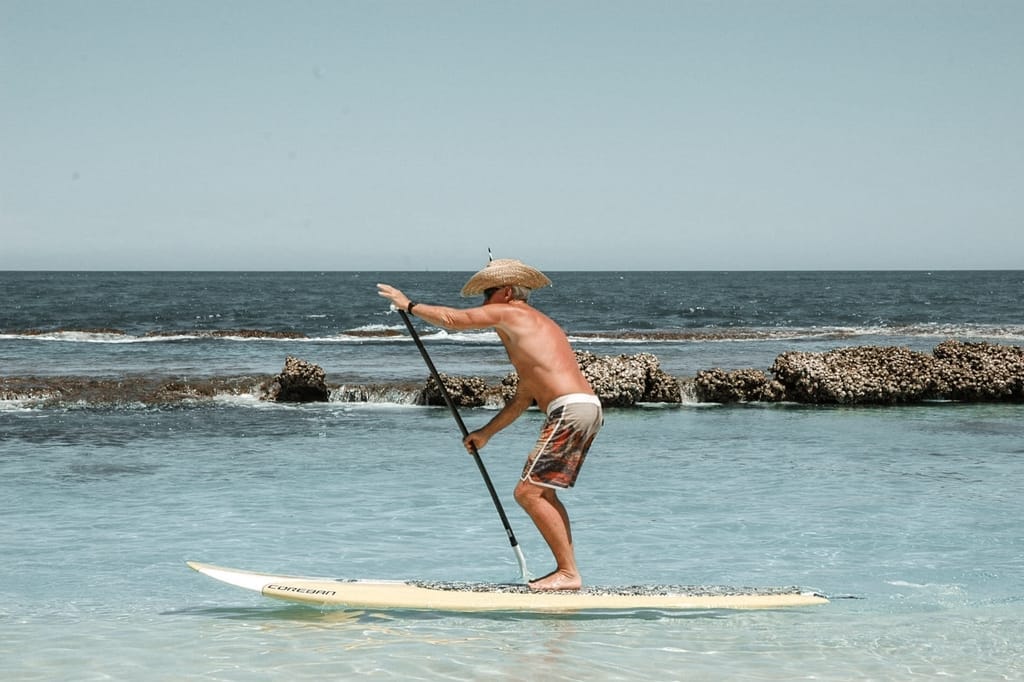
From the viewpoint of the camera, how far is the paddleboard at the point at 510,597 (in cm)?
662

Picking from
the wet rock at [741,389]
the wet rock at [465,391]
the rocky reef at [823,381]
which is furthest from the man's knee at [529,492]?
the wet rock at [741,389]

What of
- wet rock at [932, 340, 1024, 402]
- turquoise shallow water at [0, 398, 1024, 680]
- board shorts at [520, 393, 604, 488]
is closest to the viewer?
turquoise shallow water at [0, 398, 1024, 680]

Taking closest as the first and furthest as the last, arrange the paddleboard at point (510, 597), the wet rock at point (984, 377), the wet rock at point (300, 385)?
the paddleboard at point (510, 597)
the wet rock at point (984, 377)
the wet rock at point (300, 385)

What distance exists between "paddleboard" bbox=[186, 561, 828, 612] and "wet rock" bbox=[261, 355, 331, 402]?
41.1 feet

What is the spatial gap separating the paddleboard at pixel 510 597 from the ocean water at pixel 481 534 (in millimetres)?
86

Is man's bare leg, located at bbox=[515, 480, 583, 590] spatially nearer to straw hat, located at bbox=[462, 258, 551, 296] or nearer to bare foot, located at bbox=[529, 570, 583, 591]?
bare foot, located at bbox=[529, 570, 583, 591]

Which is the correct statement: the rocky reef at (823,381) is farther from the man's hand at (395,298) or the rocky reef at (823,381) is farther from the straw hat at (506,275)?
the man's hand at (395,298)

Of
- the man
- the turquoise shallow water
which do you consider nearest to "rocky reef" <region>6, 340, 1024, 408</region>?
the turquoise shallow water

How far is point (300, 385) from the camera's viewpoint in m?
19.2

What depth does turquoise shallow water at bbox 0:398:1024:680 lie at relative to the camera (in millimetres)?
5926

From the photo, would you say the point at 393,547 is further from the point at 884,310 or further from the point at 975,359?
the point at 884,310

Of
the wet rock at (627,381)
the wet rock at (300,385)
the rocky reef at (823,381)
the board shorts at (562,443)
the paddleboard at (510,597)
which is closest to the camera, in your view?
the board shorts at (562,443)

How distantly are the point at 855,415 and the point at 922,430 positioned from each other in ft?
5.46

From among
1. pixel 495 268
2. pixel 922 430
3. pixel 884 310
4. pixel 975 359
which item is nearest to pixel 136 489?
pixel 495 268
